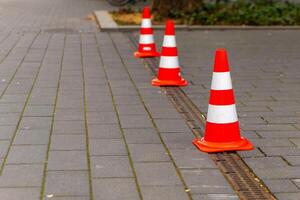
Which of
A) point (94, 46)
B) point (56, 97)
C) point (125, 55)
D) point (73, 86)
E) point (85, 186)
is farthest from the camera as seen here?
point (94, 46)

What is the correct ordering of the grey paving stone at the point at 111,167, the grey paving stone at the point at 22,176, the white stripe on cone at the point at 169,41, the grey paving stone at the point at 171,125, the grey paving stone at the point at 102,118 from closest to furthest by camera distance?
the grey paving stone at the point at 22,176
the grey paving stone at the point at 111,167
the grey paving stone at the point at 171,125
the grey paving stone at the point at 102,118
the white stripe on cone at the point at 169,41

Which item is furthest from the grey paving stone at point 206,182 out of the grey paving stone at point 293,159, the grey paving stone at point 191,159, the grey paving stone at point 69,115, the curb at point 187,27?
the curb at point 187,27

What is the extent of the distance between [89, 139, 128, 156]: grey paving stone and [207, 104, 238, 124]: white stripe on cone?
0.87 meters

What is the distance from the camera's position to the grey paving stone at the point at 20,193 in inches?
172

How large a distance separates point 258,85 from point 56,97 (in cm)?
288

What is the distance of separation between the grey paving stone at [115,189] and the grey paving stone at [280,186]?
1034mm

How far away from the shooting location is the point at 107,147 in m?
5.56

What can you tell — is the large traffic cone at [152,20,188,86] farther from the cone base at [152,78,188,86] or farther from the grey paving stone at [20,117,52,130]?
the grey paving stone at [20,117,52,130]

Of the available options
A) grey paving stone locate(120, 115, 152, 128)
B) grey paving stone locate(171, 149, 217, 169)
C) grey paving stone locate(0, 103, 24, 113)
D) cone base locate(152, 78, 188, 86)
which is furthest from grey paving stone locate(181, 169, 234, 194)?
cone base locate(152, 78, 188, 86)

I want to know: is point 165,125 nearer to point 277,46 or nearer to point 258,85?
point 258,85

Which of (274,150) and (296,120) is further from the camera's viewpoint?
(296,120)

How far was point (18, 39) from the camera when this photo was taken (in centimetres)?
1290

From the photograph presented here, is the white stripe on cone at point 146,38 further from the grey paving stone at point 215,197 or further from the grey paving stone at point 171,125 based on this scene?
the grey paving stone at point 215,197

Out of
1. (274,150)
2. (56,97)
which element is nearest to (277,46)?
(56,97)
